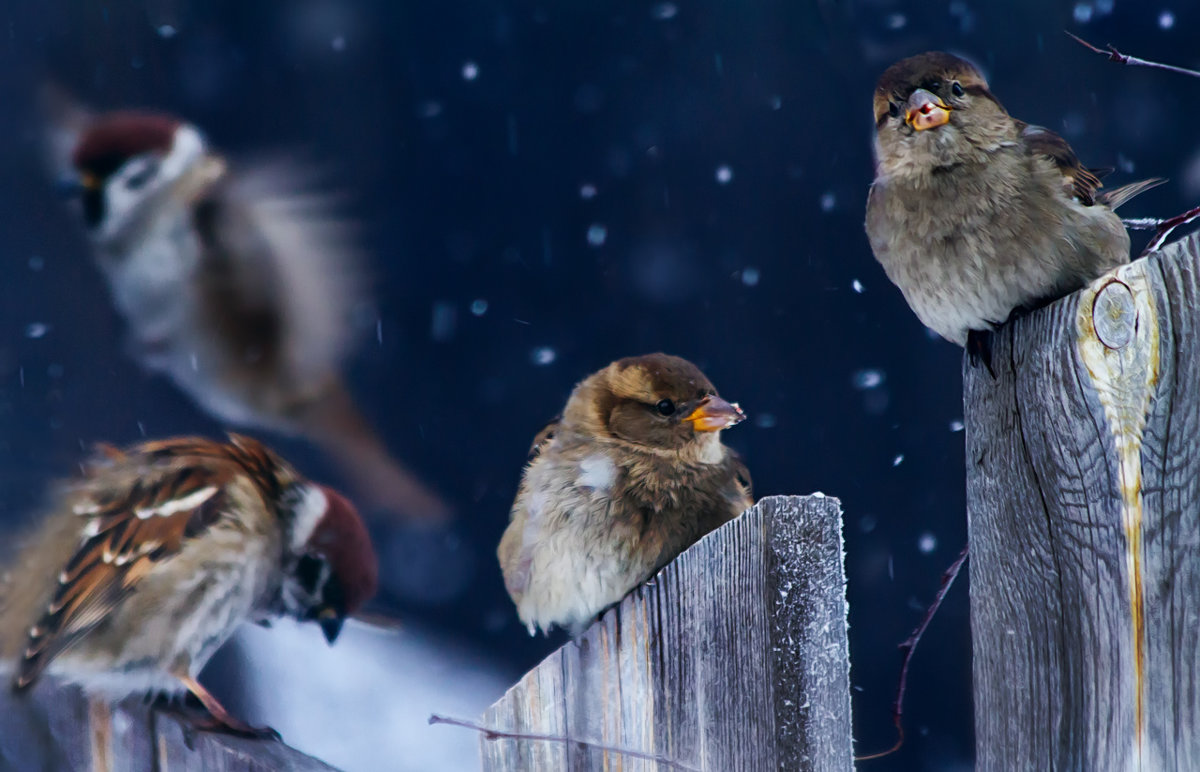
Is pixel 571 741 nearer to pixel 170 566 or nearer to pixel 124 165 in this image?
pixel 170 566

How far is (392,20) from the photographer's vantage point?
2074mm

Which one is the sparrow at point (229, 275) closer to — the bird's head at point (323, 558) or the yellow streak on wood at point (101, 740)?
the bird's head at point (323, 558)

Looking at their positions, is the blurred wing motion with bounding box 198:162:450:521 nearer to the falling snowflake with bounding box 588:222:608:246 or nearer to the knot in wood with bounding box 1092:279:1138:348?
the falling snowflake with bounding box 588:222:608:246

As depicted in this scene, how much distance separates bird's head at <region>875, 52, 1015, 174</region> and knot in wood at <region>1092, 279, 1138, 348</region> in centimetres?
53

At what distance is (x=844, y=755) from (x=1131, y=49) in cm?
165

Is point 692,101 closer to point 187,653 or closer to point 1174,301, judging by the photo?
point 187,653

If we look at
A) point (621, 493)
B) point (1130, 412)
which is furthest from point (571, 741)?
point (1130, 412)

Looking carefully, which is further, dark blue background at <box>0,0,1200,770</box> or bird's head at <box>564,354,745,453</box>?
dark blue background at <box>0,0,1200,770</box>

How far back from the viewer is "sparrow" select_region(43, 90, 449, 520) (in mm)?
2031

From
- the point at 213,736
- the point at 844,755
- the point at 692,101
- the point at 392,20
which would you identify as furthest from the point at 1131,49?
the point at 213,736

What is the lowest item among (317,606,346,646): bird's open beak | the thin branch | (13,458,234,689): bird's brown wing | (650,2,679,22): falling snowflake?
(317,606,346,646): bird's open beak

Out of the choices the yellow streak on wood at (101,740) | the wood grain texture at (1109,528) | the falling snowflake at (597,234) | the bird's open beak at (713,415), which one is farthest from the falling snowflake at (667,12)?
the yellow streak on wood at (101,740)

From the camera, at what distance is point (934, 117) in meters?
1.19

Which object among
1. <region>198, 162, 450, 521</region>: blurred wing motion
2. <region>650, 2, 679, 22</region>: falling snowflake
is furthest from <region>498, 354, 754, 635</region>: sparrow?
<region>650, 2, 679, 22</region>: falling snowflake
